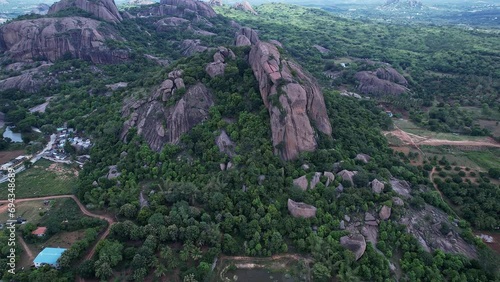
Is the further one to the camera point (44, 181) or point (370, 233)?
point (44, 181)

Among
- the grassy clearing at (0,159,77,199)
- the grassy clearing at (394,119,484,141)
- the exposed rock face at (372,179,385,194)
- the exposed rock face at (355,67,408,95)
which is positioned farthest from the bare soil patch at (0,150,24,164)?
the exposed rock face at (355,67,408,95)

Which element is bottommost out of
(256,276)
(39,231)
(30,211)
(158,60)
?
(256,276)

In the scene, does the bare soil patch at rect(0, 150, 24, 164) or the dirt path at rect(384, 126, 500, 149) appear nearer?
the bare soil patch at rect(0, 150, 24, 164)

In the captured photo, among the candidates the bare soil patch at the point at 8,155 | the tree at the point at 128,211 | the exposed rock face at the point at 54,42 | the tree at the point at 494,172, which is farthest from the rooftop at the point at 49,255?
the exposed rock face at the point at 54,42

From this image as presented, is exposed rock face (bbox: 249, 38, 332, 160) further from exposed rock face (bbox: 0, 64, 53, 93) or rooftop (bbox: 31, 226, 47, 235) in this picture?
exposed rock face (bbox: 0, 64, 53, 93)

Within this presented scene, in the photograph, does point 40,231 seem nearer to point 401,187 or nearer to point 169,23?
point 401,187

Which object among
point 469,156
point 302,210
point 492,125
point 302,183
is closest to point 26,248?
point 302,210
